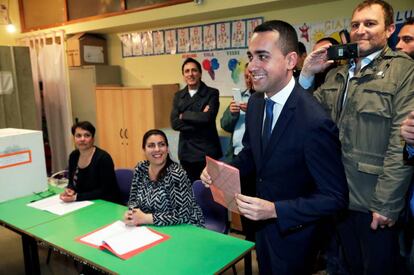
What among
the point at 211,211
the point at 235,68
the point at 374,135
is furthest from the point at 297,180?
the point at 235,68

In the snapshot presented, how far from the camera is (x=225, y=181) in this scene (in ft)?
4.45

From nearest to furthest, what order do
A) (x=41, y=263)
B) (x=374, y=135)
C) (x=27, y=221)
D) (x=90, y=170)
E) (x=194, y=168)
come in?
1. (x=374, y=135)
2. (x=27, y=221)
3. (x=90, y=170)
4. (x=41, y=263)
5. (x=194, y=168)

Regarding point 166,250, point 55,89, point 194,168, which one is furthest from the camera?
point 55,89

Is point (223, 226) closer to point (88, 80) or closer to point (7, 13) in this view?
point (88, 80)

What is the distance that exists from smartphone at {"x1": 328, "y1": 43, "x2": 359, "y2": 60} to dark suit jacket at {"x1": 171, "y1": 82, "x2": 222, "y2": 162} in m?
1.50

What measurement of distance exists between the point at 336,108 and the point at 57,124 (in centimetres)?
467

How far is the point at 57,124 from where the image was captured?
534 cm

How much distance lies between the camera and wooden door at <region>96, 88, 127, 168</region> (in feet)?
14.2

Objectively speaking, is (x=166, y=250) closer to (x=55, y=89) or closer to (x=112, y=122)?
(x=112, y=122)

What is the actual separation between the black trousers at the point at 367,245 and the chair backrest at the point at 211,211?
0.88 m

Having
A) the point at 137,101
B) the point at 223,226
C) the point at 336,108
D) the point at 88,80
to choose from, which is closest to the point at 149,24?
the point at 137,101

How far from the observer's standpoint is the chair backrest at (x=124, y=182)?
111 inches

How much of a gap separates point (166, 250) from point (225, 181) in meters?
0.55

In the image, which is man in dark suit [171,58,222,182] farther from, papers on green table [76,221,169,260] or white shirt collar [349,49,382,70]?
white shirt collar [349,49,382,70]
